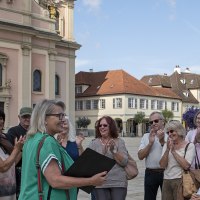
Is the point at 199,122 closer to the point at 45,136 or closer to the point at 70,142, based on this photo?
the point at 70,142

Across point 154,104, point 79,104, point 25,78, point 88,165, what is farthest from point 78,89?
point 88,165

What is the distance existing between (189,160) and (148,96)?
67683 millimetres

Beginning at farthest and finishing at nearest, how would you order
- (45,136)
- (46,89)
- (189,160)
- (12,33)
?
(46,89), (12,33), (189,160), (45,136)

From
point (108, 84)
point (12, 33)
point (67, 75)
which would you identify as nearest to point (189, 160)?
Result: point (12, 33)

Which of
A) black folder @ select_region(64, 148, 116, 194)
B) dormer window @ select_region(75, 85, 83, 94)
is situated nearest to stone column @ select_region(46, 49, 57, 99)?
dormer window @ select_region(75, 85, 83, 94)

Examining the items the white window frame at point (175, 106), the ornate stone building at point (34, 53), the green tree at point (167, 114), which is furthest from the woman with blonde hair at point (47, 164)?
the white window frame at point (175, 106)

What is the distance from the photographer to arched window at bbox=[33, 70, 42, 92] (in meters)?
43.1

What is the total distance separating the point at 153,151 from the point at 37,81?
1463 inches

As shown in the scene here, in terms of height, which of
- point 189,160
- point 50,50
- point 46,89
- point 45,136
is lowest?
point 189,160

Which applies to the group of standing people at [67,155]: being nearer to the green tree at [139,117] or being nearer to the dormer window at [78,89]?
the green tree at [139,117]

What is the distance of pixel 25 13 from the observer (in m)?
41.8

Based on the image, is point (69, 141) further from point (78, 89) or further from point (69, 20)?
point (78, 89)

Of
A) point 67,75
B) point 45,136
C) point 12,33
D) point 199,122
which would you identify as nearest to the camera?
point 45,136

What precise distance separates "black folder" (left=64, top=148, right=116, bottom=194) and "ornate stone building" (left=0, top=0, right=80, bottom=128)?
3647cm
